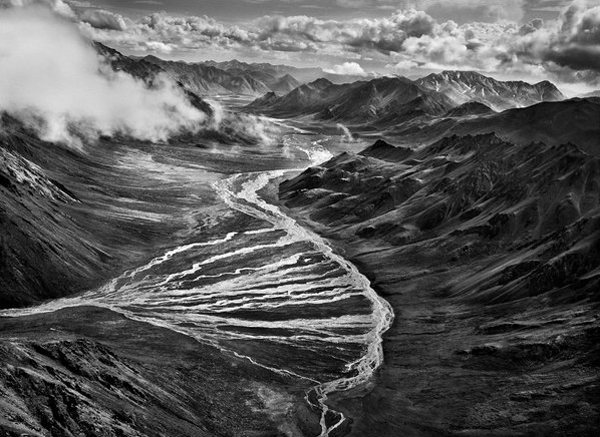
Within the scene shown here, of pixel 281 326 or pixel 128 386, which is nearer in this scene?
pixel 128 386

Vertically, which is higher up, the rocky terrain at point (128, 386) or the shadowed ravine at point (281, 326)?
the shadowed ravine at point (281, 326)

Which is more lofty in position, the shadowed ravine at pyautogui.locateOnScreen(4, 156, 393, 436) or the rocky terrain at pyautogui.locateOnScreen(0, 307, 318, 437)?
the shadowed ravine at pyautogui.locateOnScreen(4, 156, 393, 436)

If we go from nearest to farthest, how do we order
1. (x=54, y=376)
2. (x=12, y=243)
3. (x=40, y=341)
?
(x=54, y=376) < (x=40, y=341) < (x=12, y=243)

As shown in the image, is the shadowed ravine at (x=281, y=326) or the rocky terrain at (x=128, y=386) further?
the shadowed ravine at (x=281, y=326)

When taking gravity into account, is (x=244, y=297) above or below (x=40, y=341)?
above

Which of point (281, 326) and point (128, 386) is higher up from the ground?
point (281, 326)

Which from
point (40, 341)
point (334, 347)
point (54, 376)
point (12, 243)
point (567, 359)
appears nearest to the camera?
point (54, 376)

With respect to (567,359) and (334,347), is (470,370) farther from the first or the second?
(334,347)

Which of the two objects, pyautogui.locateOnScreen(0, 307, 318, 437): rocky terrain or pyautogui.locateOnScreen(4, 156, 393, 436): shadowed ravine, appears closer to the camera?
pyautogui.locateOnScreen(0, 307, 318, 437): rocky terrain

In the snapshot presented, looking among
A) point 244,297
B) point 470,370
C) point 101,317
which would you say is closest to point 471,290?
point 470,370

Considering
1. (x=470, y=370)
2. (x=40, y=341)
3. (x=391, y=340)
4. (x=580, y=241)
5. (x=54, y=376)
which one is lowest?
(x=54, y=376)

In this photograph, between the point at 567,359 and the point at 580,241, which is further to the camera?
the point at 580,241
